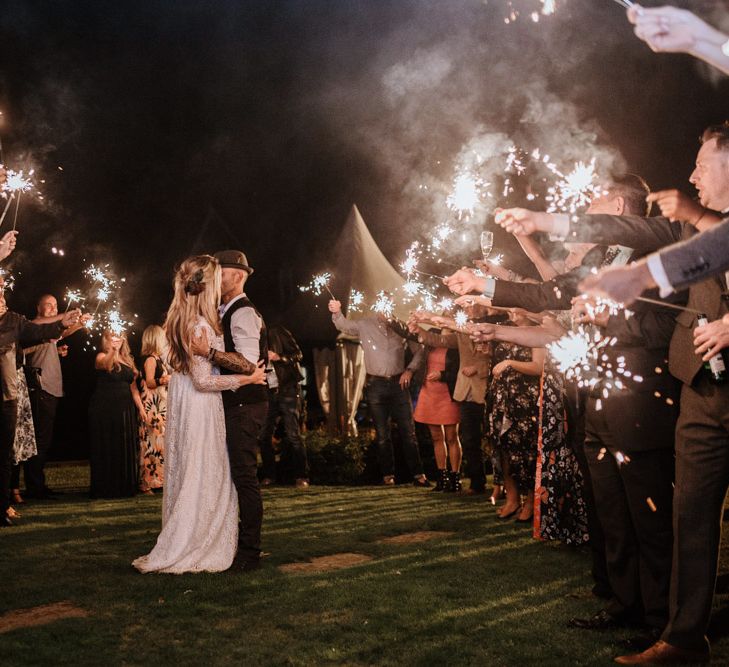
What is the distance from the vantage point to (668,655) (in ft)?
11.1

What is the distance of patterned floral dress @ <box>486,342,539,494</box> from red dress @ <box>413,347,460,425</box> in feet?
8.04

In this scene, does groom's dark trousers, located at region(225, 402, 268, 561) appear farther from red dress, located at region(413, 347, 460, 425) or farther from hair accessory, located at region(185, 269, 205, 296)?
red dress, located at region(413, 347, 460, 425)

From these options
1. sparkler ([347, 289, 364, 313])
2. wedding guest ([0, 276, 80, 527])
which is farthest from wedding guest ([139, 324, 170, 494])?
sparkler ([347, 289, 364, 313])

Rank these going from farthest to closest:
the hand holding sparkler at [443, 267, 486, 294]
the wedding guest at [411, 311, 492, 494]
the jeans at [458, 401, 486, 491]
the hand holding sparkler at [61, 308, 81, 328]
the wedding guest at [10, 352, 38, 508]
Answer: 1. the jeans at [458, 401, 486, 491]
2. the wedding guest at [411, 311, 492, 494]
3. the wedding guest at [10, 352, 38, 508]
4. the hand holding sparkler at [61, 308, 81, 328]
5. the hand holding sparkler at [443, 267, 486, 294]

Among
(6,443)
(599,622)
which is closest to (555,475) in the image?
(599,622)

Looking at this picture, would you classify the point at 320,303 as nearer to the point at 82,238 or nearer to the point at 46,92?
the point at 46,92

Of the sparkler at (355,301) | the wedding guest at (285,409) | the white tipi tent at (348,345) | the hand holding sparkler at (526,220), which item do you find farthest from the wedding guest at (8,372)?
the white tipi tent at (348,345)

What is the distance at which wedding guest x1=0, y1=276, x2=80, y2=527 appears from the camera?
741cm

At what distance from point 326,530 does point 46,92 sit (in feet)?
34.6

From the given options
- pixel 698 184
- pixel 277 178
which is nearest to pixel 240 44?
pixel 698 184

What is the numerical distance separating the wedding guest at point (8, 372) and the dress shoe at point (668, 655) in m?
5.94

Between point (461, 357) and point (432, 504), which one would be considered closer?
point (432, 504)

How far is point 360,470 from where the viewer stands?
472 inches

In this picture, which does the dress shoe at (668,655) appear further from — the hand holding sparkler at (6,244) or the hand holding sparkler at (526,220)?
the hand holding sparkler at (6,244)
